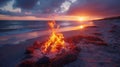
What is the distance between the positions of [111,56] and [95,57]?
1.73 meters

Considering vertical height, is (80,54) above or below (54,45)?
below

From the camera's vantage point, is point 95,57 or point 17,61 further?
point 95,57

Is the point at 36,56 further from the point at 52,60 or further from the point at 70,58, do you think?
the point at 70,58

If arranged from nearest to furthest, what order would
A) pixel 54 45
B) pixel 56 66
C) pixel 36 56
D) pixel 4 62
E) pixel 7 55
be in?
pixel 56 66, pixel 4 62, pixel 36 56, pixel 7 55, pixel 54 45

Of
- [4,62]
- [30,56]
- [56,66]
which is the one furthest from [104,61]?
[4,62]

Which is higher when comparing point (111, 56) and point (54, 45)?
point (54, 45)

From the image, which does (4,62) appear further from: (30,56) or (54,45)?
(54,45)

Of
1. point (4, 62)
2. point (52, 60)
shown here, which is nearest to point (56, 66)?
point (52, 60)

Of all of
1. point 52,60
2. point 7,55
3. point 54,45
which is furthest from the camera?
point 54,45

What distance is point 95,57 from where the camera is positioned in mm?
13008

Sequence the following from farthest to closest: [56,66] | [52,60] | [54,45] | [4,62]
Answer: [54,45] → [4,62] → [52,60] → [56,66]

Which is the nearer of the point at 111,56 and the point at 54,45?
the point at 111,56

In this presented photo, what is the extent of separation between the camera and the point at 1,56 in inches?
531

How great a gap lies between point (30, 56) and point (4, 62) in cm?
247
